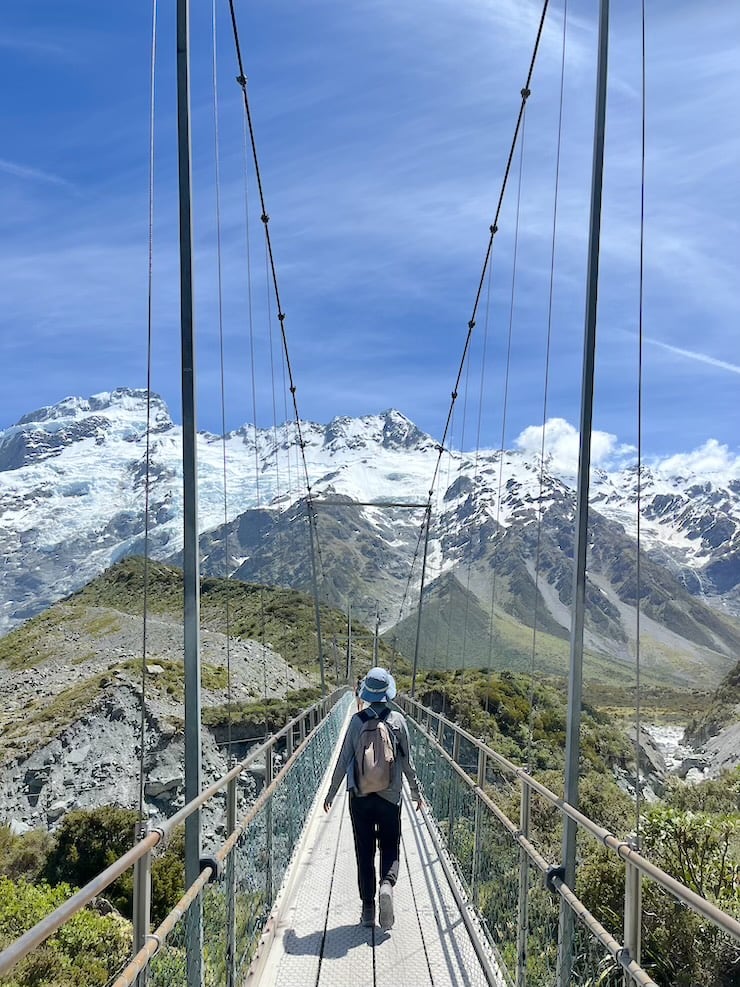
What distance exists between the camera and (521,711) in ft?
125

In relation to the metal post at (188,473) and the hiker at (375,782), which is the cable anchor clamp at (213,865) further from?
the hiker at (375,782)

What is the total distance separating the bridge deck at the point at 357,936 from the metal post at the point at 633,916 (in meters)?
2.09

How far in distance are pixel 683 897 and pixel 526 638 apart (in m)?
188

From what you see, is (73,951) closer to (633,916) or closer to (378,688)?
(378,688)

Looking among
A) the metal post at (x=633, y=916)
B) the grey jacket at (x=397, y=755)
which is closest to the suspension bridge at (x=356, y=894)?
the metal post at (x=633, y=916)

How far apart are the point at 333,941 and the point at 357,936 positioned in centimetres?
16

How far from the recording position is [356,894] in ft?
20.3

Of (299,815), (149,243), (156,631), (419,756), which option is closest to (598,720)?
(156,631)

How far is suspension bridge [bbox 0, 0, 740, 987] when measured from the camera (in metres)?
3.06

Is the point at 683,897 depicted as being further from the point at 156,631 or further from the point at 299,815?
the point at 156,631

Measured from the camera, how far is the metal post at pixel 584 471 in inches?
199

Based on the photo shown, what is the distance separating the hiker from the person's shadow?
0.24ft

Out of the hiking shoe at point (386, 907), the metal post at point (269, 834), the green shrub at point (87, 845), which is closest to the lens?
the hiking shoe at point (386, 907)

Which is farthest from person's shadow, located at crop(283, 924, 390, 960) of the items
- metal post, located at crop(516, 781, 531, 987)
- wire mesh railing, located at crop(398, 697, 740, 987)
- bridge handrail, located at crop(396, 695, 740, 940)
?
metal post, located at crop(516, 781, 531, 987)
